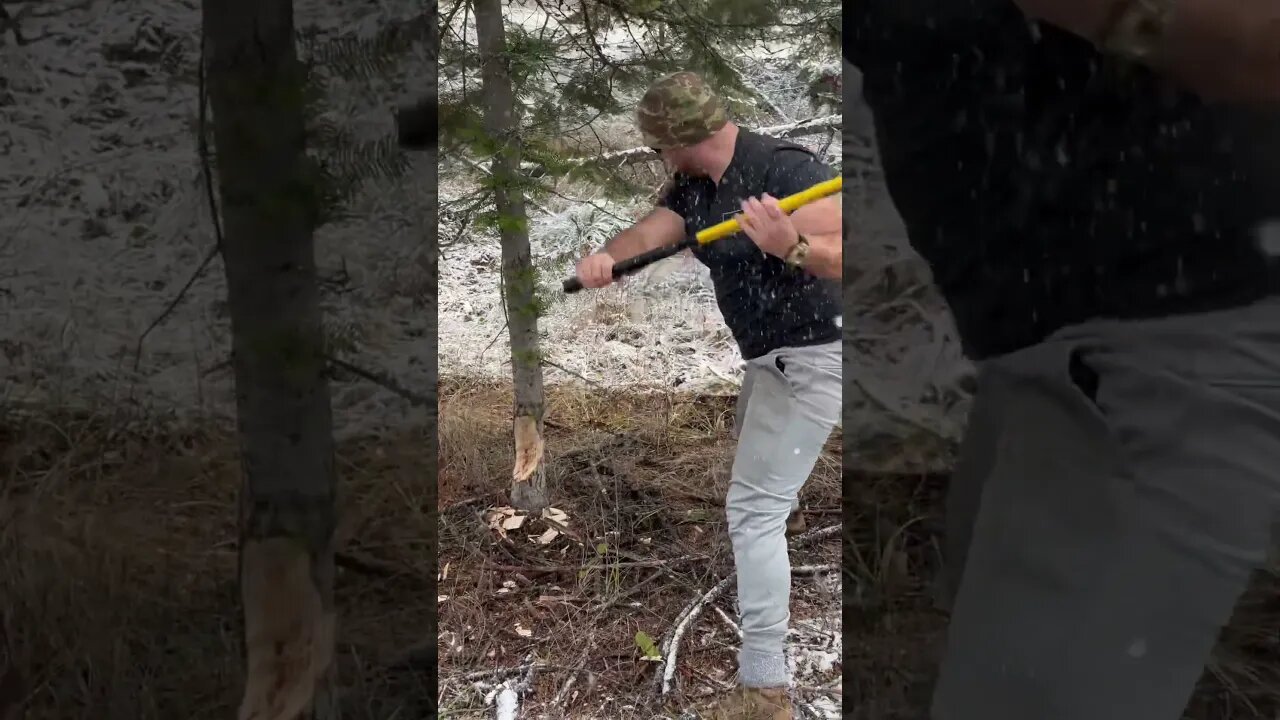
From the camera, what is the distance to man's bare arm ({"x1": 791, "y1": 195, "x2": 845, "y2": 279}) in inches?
46.2

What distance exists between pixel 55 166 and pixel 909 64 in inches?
23.6

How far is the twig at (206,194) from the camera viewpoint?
492 mm

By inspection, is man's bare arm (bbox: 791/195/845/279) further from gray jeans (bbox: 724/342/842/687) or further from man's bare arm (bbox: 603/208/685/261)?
man's bare arm (bbox: 603/208/685/261)

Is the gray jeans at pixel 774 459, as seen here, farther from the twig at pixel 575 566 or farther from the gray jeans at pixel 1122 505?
the gray jeans at pixel 1122 505

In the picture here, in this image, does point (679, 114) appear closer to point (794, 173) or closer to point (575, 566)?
point (794, 173)

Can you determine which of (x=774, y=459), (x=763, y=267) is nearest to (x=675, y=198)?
(x=763, y=267)

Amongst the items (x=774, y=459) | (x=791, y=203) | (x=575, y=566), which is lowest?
(x=575, y=566)

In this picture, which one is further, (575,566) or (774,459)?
(575,566)

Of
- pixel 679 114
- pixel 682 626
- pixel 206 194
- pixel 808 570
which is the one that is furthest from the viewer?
pixel 808 570

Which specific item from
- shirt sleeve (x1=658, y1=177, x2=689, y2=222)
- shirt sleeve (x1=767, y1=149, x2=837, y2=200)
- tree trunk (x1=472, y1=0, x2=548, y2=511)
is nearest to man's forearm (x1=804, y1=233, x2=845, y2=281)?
shirt sleeve (x1=767, y1=149, x2=837, y2=200)

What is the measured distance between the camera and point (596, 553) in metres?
1.96

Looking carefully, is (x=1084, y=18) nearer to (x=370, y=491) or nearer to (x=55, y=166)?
(x=370, y=491)

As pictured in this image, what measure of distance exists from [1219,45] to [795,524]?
5.42ft

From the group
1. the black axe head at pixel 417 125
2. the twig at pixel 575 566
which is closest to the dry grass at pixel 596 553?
the twig at pixel 575 566
